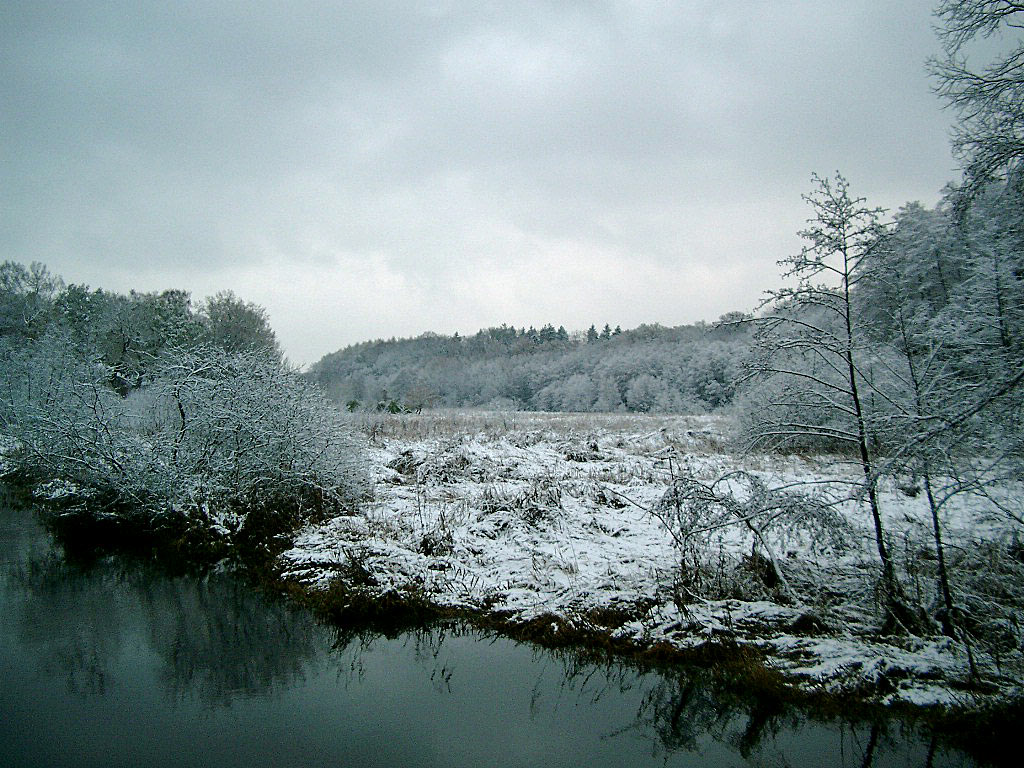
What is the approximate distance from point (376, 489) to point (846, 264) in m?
11.0

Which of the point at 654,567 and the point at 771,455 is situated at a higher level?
the point at 771,455

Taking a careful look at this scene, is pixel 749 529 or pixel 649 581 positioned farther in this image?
pixel 649 581

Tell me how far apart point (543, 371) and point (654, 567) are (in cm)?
6812

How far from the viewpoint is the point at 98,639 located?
25.2ft

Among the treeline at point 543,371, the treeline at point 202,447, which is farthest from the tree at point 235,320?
the treeline at point 202,447

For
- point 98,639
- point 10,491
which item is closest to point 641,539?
point 98,639

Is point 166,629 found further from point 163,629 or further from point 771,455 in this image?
point 771,455

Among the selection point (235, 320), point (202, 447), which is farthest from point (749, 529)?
point (235, 320)

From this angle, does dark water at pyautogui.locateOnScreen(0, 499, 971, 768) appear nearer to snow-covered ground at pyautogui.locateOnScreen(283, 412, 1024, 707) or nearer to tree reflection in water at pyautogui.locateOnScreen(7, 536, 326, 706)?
tree reflection in water at pyautogui.locateOnScreen(7, 536, 326, 706)

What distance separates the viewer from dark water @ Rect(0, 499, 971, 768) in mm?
5156

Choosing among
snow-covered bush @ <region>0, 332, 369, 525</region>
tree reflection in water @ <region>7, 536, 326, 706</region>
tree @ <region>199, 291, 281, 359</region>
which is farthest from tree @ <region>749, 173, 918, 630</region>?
tree @ <region>199, 291, 281, 359</region>

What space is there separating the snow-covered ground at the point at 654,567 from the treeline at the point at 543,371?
9.31 feet

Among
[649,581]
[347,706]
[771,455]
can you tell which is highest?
[771,455]

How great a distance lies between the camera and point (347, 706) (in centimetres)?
603
